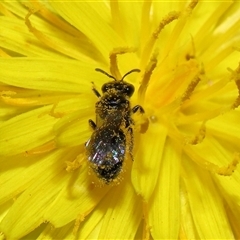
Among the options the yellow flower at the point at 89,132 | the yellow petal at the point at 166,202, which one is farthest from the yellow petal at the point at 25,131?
the yellow petal at the point at 166,202

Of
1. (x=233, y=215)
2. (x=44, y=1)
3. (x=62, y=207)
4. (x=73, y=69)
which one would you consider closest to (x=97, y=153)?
(x=62, y=207)

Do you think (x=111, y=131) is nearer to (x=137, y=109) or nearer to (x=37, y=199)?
(x=137, y=109)

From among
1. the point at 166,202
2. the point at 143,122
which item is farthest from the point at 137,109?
the point at 166,202

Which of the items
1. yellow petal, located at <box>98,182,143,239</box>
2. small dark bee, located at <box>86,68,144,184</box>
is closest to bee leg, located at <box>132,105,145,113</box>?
small dark bee, located at <box>86,68,144,184</box>

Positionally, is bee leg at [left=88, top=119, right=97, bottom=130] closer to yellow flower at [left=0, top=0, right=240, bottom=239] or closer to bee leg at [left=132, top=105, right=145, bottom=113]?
yellow flower at [left=0, top=0, right=240, bottom=239]

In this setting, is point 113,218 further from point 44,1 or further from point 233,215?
point 44,1

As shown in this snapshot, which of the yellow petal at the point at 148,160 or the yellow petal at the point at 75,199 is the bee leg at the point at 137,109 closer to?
the yellow petal at the point at 148,160
